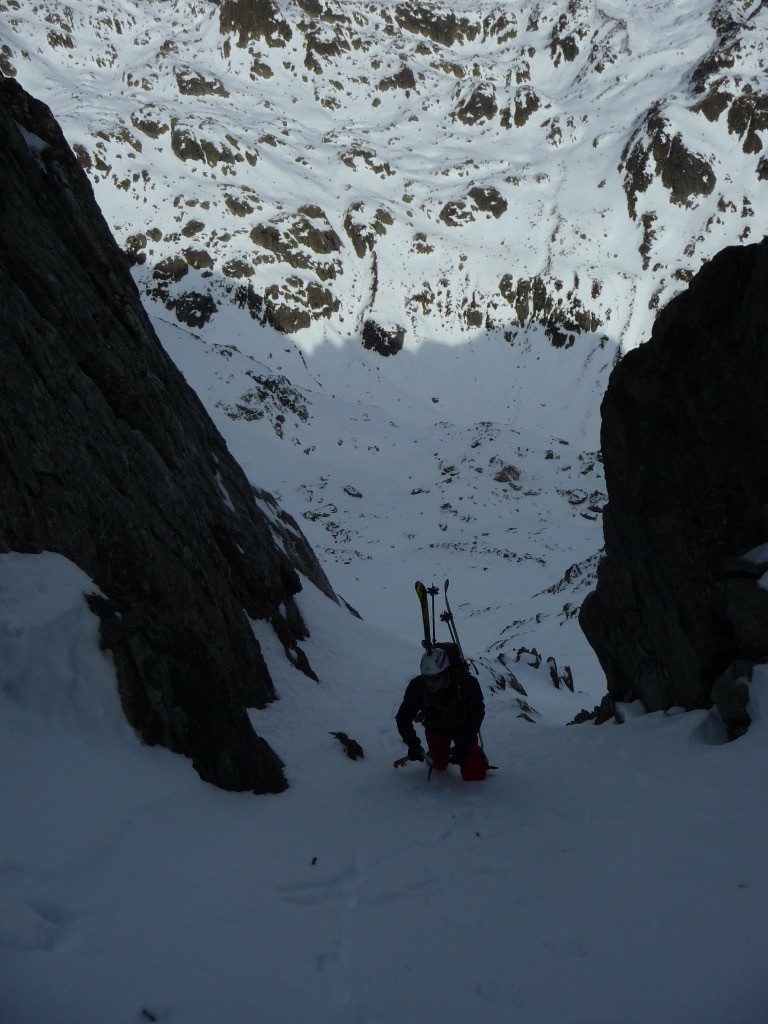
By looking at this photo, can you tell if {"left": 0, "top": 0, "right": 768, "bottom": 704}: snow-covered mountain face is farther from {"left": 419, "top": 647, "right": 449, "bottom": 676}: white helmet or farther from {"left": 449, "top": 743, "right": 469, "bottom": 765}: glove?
{"left": 419, "top": 647, "right": 449, "bottom": 676}: white helmet

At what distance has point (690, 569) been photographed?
6.54 metres

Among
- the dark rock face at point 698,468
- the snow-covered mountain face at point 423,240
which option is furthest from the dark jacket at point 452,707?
the snow-covered mountain face at point 423,240

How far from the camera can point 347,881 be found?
4.06 meters

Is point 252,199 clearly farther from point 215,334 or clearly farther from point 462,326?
point 462,326

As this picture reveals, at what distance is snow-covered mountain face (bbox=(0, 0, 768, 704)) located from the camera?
1367 inches

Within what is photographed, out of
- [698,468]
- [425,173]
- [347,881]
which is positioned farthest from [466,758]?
[425,173]

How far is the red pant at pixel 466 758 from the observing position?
625cm

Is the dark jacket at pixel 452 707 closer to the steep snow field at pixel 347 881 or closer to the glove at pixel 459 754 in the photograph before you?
the glove at pixel 459 754

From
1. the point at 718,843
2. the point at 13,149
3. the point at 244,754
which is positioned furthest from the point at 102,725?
the point at 13,149

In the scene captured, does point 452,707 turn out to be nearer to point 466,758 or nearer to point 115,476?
point 466,758

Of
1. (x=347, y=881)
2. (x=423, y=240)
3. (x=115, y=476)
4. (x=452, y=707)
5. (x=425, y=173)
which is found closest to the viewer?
(x=347, y=881)

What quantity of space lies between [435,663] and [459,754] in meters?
1.01

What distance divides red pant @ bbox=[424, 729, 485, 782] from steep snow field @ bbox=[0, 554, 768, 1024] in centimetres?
41

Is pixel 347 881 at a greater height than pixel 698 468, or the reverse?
pixel 698 468
